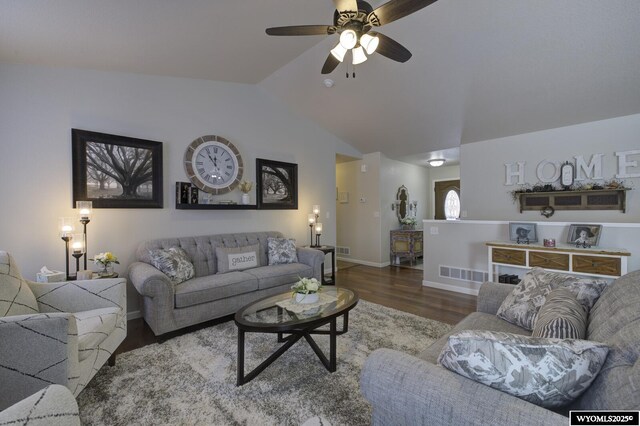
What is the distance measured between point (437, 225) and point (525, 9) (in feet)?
9.16

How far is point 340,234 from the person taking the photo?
6.68 metres

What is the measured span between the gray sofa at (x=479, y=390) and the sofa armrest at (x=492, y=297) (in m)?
0.84

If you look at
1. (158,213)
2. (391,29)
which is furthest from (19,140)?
(391,29)

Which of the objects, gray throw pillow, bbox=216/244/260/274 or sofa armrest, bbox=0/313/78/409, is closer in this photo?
sofa armrest, bbox=0/313/78/409

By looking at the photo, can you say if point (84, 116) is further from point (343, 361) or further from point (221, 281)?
point (343, 361)

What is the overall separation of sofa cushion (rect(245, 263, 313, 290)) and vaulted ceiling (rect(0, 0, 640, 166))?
2558mm

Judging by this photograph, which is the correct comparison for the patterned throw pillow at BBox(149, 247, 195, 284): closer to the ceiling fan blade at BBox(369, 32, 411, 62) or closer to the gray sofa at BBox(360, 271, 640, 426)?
the gray sofa at BBox(360, 271, 640, 426)

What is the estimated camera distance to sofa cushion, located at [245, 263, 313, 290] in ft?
10.7

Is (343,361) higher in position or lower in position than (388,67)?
lower

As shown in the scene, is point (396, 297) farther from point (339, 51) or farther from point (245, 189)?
point (339, 51)

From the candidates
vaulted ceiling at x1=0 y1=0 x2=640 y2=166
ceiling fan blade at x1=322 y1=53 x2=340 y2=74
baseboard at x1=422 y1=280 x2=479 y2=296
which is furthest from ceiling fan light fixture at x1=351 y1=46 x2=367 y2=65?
baseboard at x1=422 y1=280 x2=479 y2=296

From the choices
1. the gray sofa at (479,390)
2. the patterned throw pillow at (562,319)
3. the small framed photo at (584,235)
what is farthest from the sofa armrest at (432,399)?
the small framed photo at (584,235)

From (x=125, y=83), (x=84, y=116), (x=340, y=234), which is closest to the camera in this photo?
(x=84, y=116)

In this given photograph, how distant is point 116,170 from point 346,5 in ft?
9.50
